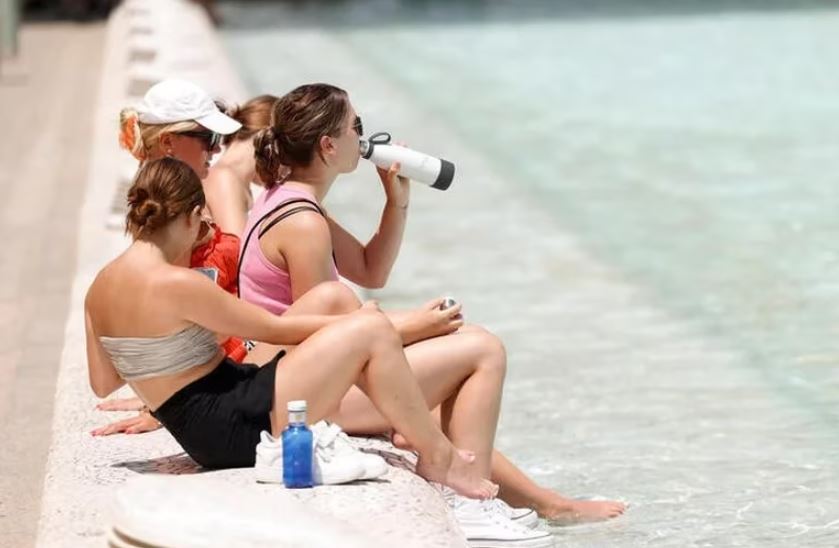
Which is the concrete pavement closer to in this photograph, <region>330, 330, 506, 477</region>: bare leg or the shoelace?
<region>330, 330, 506, 477</region>: bare leg

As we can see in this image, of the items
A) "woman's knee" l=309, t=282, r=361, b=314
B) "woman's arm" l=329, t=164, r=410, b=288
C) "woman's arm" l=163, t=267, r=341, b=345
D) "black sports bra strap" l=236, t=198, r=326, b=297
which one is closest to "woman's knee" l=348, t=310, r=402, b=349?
"woman's arm" l=163, t=267, r=341, b=345

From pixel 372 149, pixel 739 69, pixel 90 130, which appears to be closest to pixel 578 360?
pixel 372 149

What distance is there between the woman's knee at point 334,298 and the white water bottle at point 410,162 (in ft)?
1.64

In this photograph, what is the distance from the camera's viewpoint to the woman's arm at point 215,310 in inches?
155

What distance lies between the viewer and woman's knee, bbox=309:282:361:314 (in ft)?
14.2

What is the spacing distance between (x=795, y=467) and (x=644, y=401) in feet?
3.07

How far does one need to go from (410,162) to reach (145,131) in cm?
75

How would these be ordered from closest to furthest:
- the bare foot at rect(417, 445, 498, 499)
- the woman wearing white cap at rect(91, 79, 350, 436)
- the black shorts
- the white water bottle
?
the black shorts → the bare foot at rect(417, 445, 498, 499) → the white water bottle → the woman wearing white cap at rect(91, 79, 350, 436)

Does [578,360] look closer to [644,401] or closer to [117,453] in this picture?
[644,401]

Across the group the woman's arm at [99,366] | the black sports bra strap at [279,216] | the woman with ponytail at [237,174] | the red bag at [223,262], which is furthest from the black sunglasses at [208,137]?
the woman's arm at [99,366]

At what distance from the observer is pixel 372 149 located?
4727mm

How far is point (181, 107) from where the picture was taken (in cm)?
486

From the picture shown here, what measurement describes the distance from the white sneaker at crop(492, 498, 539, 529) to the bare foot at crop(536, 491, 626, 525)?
0.90 ft

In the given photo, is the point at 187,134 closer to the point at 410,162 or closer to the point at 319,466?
the point at 410,162
